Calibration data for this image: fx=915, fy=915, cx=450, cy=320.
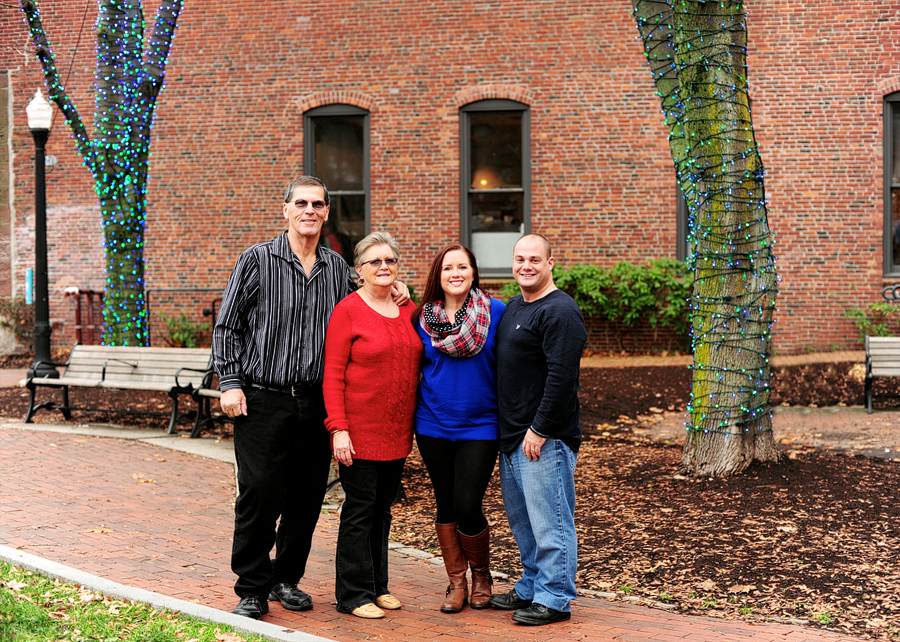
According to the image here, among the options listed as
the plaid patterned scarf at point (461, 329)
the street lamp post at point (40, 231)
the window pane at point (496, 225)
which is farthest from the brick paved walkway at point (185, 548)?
the window pane at point (496, 225)

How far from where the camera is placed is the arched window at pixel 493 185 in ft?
48.3

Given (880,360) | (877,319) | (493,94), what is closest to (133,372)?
(493,94)

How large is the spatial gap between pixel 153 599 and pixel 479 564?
149 centimetres

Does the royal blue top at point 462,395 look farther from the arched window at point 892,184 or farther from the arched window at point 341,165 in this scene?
the arched window at point 892,184

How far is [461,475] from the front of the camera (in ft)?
13.7

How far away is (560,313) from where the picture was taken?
4027mm

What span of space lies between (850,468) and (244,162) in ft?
36.6

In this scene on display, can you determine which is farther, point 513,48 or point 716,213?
point 513,48

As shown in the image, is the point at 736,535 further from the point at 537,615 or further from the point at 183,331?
the point at 183,331

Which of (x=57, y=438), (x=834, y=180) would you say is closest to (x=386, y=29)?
(x=834, y=180)

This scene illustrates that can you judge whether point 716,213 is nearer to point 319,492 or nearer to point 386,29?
point 319,492

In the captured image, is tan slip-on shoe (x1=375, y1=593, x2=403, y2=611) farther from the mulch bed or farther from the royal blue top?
the mulch bed

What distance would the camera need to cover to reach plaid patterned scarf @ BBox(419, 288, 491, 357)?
4125 mm

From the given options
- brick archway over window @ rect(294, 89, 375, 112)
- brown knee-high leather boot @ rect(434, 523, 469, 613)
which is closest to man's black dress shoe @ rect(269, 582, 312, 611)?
brown knee-high leather boot @ rect(434, 523, 469, 613)
